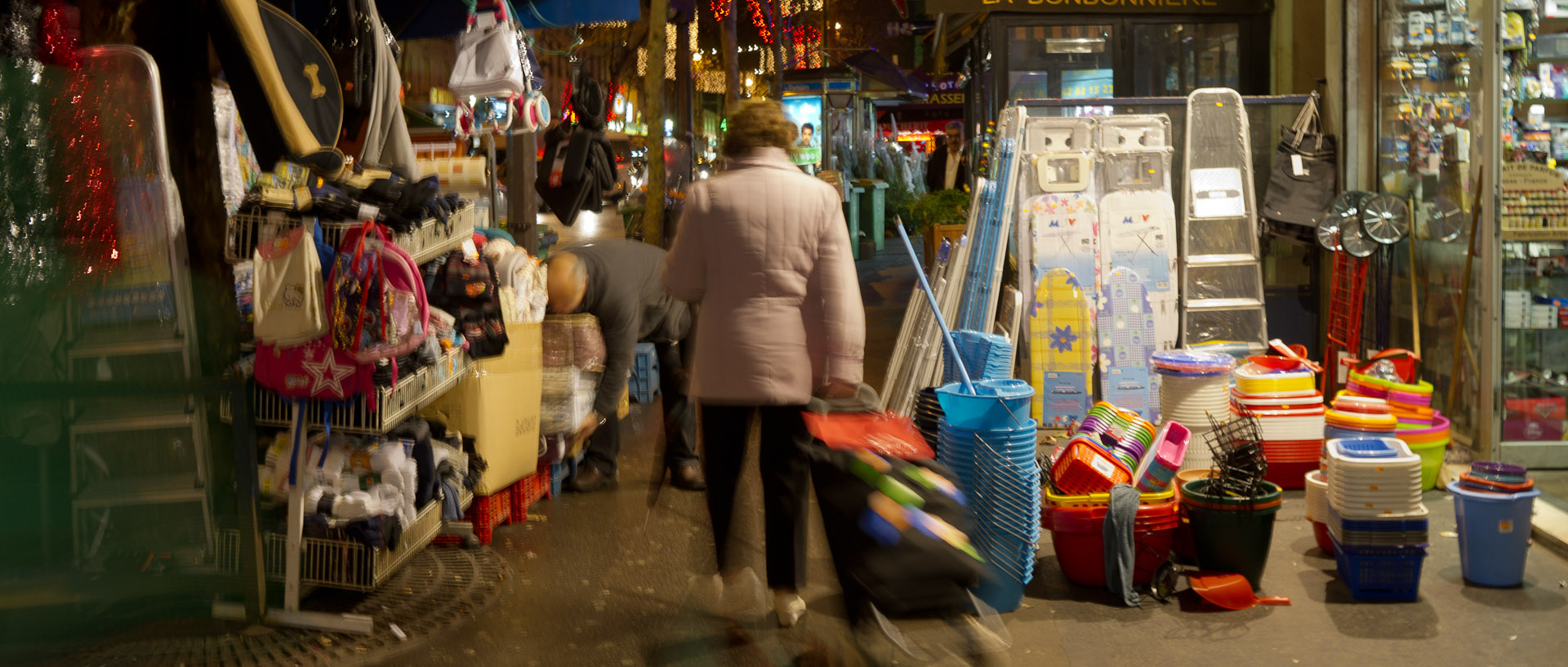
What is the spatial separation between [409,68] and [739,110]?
19.4 feet

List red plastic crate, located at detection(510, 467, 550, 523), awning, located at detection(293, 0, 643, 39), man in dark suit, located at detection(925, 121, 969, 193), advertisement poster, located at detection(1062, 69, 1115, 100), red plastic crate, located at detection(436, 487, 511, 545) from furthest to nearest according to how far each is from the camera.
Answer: man in dark suit, located at detection(925, 121, 969, 193)
advertisement poster, located at detection(1062, 69, 1115, 100)
awning, located at detection(293, 0, 643, 39)
red plastic crate, located at detection(510, 467, 550, 523)
red plastic crate, located at detection(436, 487, 511, 545)

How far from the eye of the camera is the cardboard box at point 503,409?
19.0ft

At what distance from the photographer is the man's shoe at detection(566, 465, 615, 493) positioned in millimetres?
7047

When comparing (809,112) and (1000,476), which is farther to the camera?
(809,112)

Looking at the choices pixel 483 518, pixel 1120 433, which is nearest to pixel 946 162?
pixel 1120 433

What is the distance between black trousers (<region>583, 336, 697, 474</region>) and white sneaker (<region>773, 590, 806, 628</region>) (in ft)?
6.79

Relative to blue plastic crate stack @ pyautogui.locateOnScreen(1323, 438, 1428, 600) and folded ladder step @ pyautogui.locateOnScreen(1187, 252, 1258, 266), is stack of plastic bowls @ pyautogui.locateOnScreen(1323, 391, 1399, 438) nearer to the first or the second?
blue plastic crate stack @ pyautogui.locateOnScreen(1323, 438, 1428, 600)

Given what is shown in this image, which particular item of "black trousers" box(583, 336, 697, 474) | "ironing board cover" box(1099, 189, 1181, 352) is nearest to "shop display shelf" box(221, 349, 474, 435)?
"black trousers" box(583, 336, 697, 474)

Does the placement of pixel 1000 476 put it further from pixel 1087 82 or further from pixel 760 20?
pixel 760 20

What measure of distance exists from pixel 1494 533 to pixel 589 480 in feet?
14.7

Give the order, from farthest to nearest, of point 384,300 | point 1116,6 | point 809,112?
point 809,112 → point 1116,6 → point 384,300

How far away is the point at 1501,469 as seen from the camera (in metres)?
5.23

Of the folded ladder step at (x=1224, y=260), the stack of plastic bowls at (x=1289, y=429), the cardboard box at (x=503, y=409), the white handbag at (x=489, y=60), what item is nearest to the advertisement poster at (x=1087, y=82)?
the folded ladder step at (x=1224, y=260)

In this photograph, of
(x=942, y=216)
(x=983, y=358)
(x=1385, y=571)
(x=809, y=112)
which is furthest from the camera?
(x=809, y=112)
